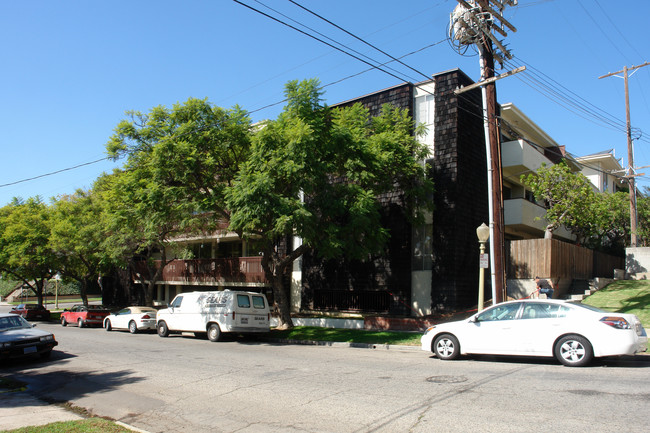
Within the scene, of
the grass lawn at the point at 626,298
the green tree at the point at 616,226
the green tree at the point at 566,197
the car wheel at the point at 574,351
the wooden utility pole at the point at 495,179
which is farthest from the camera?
the green tree at the point at 616,226

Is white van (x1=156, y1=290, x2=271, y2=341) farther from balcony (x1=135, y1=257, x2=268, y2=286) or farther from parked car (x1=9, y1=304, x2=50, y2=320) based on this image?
parked car (x1=9, y1=304, x2=50, y2=320)

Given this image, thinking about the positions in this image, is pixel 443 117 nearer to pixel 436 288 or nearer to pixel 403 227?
pixel 403 227

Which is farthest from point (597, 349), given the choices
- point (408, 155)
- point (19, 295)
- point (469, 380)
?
point (19, 295)

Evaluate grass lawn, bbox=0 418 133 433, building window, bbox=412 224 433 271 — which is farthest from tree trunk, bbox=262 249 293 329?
grass lawn, bbox=0 418 133 433

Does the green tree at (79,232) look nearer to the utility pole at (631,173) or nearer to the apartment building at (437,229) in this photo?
the apartment building at (437,229)

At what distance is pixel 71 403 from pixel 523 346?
29.7 ft

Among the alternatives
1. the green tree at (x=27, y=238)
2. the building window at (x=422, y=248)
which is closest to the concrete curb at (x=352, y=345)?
the building window at (x=422, y=248)

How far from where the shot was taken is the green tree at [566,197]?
2206 centimetres

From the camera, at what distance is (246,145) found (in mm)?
19094

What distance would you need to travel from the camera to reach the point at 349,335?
18.0 metres

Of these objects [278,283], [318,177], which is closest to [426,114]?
[318,177]

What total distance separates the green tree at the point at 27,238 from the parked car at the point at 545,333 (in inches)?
1135

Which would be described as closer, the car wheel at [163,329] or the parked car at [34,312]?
the car wheel at [163,329]

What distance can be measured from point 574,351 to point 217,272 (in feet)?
75.8
